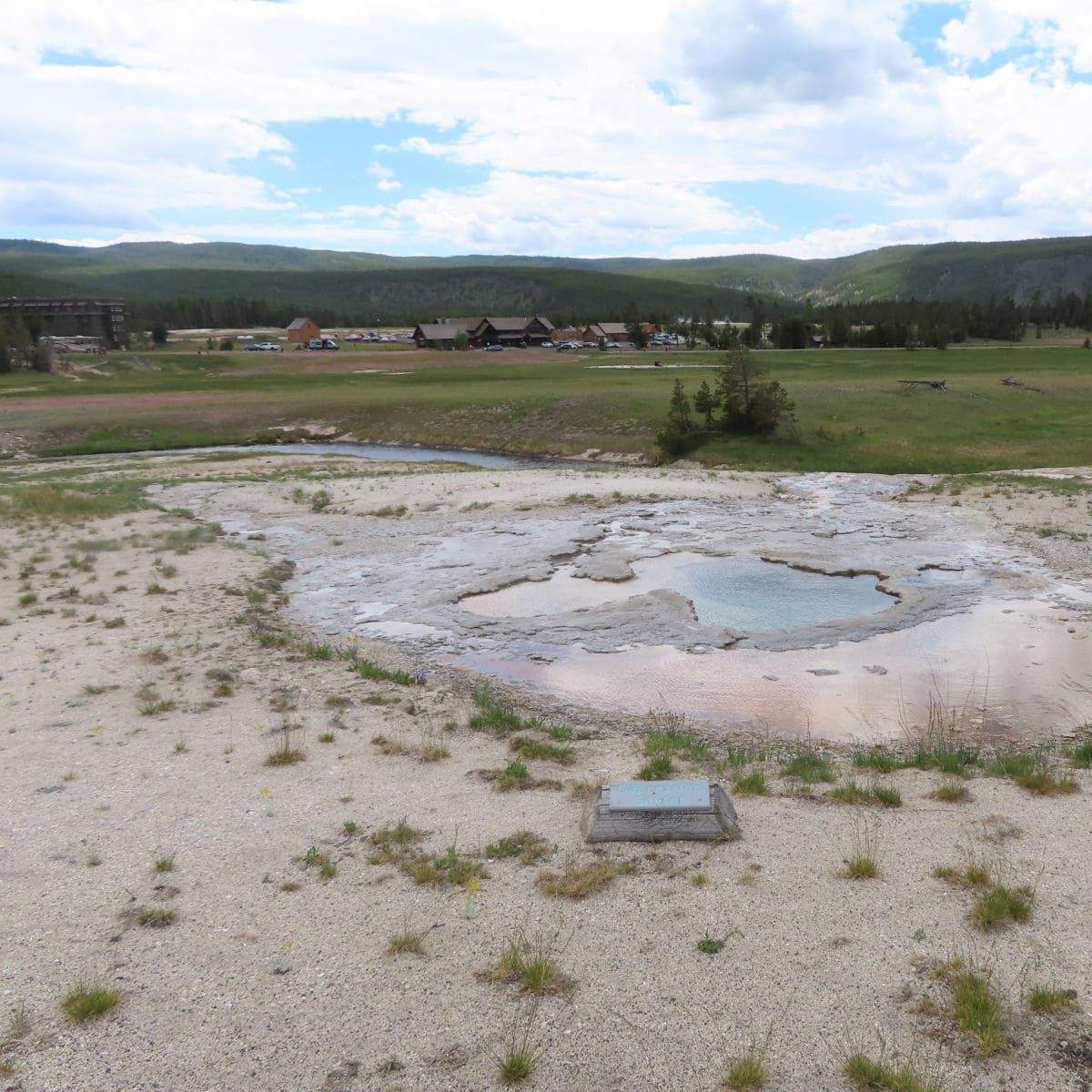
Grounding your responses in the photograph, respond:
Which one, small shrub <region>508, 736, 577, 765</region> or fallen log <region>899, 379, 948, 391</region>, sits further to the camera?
fallen log <region>899, 379, 948, 391</region>

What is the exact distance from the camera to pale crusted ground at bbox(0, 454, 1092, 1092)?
19.6 ft

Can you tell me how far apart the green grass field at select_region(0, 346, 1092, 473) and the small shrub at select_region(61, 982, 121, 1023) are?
1585 inches

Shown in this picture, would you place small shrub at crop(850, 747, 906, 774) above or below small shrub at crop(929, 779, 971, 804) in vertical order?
below

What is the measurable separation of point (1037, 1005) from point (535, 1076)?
3.83m

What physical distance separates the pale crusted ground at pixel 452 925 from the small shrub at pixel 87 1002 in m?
0.11

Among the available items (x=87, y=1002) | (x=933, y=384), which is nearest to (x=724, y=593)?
(x=87, y=1002)

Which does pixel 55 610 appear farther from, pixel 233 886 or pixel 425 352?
pixel 425 352

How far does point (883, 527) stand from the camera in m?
27.2

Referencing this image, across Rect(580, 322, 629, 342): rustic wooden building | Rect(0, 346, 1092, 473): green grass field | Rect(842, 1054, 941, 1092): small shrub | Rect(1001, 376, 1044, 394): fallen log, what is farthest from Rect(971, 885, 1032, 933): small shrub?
Rect(580, 322, 629, 342): rustic wooden building

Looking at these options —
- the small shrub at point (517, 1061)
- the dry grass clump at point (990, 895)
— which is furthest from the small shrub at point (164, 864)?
the dry grass clump at point (990, 895)

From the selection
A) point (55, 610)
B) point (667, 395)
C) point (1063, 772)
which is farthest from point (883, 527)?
point (667, 395)

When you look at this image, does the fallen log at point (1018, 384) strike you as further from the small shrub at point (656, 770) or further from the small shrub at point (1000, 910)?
the small shrub at point (1000, 910)

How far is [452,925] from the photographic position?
24.5 feet

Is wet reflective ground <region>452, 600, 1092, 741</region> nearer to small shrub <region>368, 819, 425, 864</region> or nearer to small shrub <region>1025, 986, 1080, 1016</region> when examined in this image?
small shrub <region>368, 819, 425, 864</region>
